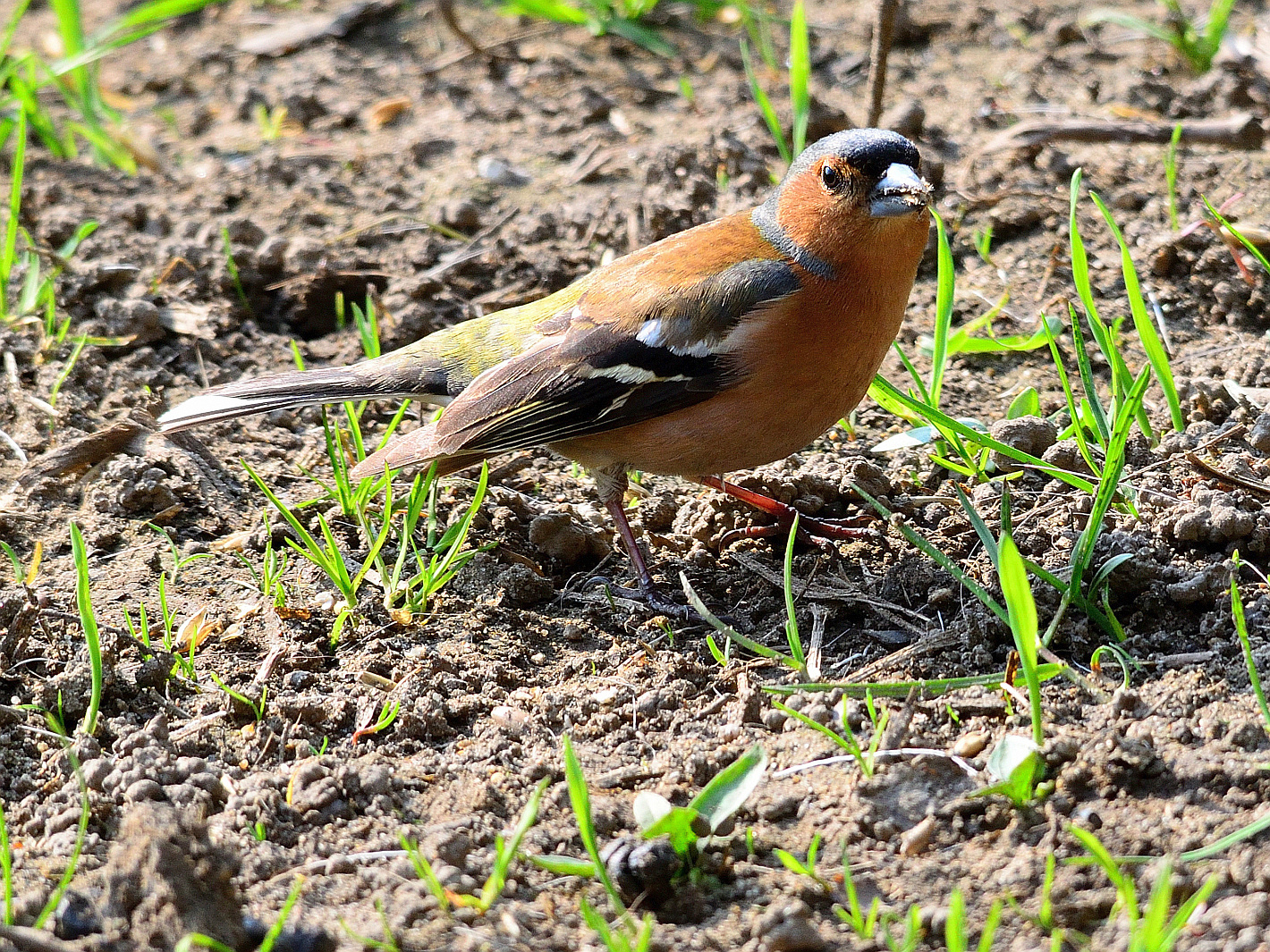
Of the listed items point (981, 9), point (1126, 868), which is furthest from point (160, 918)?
point (981, 9)

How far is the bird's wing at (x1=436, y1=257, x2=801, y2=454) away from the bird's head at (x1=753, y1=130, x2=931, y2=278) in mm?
121

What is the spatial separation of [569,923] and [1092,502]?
2.05 meters

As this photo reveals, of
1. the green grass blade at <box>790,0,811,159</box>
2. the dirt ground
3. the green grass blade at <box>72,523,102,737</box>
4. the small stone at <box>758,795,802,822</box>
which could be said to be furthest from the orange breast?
the green grass blade at <box>72,523,102,737</box>

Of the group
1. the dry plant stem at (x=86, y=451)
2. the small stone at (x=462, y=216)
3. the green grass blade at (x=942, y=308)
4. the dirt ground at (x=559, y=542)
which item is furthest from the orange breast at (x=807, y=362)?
the small stone at (x=462, y=216)

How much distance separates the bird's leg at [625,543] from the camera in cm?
399

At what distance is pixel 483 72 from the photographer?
7.17 metres

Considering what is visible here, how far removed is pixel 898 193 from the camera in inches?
154

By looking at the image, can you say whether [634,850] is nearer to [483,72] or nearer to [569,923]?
[569,923]

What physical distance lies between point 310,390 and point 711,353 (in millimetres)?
1453

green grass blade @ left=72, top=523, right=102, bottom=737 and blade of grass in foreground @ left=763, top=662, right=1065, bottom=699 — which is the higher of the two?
green grass blade @ left=72, top=523, right=102, bottom=737

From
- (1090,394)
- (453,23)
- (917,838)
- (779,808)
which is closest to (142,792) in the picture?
(779,808)

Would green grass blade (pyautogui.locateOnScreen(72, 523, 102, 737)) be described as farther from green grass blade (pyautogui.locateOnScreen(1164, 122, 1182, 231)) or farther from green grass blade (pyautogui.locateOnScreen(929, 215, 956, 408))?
green grass blade (pyautogui.locateOnScreen(1164, 122, 1182, 231))

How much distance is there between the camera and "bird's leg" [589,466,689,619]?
3.99 metres

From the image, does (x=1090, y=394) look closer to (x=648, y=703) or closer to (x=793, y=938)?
(x=648, y=703)
